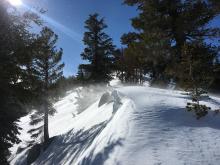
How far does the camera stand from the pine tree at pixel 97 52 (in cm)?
3734

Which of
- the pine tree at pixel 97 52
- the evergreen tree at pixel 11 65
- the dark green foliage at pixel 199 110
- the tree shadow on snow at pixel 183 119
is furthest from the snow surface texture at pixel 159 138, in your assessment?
the pine tree at pixel 97 52

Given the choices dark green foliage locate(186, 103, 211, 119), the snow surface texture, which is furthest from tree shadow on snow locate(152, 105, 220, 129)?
dark green foliage locate(186, 103, 211, 119)

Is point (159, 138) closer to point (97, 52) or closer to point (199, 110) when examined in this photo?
point (199, 110)

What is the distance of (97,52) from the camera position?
3753 cm

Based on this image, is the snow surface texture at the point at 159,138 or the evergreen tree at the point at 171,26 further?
the evergreen tree at the point at 171,26

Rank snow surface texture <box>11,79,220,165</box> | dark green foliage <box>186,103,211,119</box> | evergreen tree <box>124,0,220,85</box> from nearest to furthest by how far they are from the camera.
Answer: snow surface texture <box>11,79,220,165</box>
dark green foliage <box>186,103,211,119</box>
evergreen tree <box>124,0,220,85</box>

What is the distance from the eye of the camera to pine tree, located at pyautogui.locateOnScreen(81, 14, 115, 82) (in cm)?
3734

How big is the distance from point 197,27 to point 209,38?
1151mm

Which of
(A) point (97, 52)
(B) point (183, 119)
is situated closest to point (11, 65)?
(B) point (183, 119)

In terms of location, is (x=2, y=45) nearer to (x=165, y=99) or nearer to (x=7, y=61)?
(x=7, y=61)

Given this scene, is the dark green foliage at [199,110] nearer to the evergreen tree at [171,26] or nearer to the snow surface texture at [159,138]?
the snow surface texture at [159,138]

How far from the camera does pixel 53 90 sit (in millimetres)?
31359

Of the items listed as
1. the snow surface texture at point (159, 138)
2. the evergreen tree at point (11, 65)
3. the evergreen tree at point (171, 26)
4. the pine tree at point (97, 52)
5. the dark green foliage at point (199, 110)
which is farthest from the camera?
the pine tree at point (97, 52)

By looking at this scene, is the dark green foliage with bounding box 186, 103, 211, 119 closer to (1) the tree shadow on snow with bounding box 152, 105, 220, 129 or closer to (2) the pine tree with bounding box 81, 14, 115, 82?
(1) the tree shadow on snow with bounding box 152, 105, 220, 129
